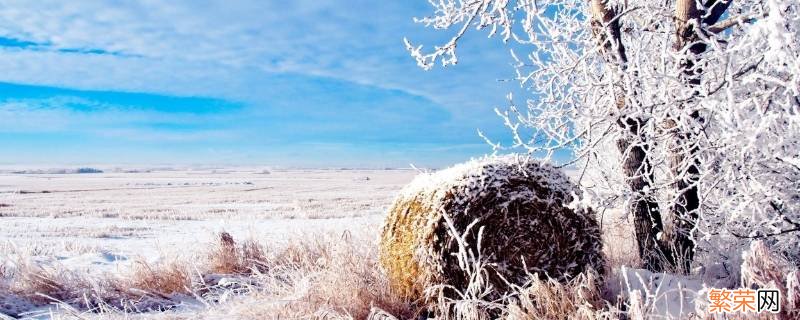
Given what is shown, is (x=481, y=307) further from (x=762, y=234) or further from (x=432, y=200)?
(x=762, y=234)

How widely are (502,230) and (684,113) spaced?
1478 mm

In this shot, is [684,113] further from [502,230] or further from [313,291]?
[313,291]

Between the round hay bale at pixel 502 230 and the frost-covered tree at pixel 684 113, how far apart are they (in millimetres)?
318

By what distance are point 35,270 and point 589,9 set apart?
6.17 m

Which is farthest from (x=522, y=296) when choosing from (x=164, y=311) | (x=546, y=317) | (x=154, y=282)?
(x=154, y=282)

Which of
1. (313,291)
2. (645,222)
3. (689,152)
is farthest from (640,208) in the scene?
(313,291)

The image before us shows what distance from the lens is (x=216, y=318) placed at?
15.6 ft

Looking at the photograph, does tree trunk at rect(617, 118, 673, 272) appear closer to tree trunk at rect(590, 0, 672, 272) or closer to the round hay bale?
tree trunk at rect(590, 0, 672, 272)

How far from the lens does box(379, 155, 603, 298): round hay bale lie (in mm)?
4559

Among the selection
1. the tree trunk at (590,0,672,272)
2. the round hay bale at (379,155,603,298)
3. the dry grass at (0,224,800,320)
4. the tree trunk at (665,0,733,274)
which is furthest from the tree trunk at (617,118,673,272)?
the round hay bale at (379,155,603,298)

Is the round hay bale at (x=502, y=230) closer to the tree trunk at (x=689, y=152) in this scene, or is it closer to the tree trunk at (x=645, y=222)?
the tree trunk at (x=689, y=152)

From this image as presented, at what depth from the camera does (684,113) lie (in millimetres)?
3854

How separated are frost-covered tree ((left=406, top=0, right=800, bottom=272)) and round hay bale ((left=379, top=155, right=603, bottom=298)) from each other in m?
0.32

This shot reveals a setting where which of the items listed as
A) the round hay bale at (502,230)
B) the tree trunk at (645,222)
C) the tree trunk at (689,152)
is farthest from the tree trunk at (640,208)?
the round hay bale at (502,230)
